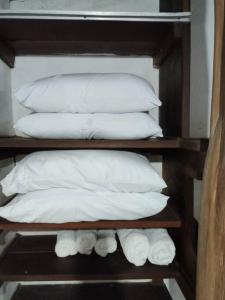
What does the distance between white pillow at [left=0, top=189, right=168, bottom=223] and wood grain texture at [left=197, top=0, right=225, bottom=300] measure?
28 centimetres

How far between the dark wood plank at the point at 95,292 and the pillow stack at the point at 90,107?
0.67 metres

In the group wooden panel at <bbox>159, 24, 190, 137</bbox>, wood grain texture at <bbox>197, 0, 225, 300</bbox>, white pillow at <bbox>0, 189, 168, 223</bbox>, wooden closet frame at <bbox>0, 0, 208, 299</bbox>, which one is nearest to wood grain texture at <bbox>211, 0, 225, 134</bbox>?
wood grain texture at <bbox>197, 0, 225, 300</bbox>

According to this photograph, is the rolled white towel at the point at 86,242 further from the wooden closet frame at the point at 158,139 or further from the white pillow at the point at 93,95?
the white pillow at the point at 93,95

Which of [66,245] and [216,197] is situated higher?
[216,197]

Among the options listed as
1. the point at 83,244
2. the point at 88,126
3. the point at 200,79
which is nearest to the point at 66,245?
the point at 83,244

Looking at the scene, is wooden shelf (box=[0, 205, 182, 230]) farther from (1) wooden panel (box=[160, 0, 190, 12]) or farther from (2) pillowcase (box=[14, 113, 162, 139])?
(1) wooden panel (box=[160, 0, 190, 12])

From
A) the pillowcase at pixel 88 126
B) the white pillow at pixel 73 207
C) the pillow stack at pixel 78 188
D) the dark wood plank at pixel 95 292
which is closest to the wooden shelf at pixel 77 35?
the pillowcase at pixel 88 126

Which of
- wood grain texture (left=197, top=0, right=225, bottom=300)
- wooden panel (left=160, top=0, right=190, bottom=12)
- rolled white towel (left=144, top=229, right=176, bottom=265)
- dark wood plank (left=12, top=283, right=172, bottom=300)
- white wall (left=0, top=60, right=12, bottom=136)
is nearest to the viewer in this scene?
wood grain texture (left=197, top=0, right=225, bottom=300)

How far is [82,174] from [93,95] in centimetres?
24

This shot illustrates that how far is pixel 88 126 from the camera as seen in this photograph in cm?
86

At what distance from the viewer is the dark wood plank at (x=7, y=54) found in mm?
1019

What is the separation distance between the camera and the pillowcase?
86 cm

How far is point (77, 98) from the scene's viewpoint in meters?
0.85

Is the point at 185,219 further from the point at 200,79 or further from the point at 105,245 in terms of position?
the point at 200,79
